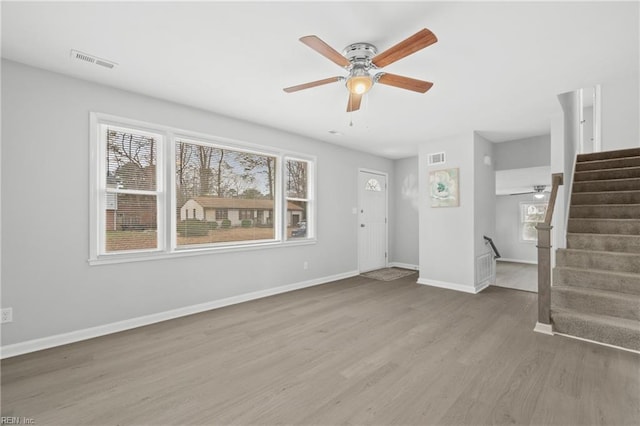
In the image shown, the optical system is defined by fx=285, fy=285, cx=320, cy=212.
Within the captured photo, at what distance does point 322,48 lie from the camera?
73.0 inches

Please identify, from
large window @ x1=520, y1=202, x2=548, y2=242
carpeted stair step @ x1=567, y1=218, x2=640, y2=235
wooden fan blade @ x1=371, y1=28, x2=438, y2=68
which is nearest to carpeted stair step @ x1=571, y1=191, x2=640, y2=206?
carpeted stair step @ x1=567, y1=218, x2=640, y2=235

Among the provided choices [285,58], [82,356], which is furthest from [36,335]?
[285,58]

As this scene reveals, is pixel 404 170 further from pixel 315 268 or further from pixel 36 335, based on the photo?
pixel 36 335

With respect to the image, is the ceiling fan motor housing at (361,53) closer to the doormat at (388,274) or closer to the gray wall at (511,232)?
the doormat at (388,274)

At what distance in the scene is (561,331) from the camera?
2859 millimetres

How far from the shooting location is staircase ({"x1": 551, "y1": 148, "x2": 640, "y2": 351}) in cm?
269

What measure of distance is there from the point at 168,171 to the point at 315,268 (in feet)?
9.10

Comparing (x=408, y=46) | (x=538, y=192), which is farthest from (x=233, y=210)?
(x=538, y=192)

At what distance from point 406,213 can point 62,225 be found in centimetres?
584

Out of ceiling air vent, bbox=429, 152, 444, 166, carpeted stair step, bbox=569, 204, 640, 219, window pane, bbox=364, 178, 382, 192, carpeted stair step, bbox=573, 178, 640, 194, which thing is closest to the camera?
carpeted stair step, bbox=569, 204, 640, 219

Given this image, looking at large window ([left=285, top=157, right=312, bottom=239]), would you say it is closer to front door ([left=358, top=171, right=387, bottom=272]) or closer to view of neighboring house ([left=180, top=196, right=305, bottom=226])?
view of neighboring house ([left=180, top=196, right=305, bottom=226])

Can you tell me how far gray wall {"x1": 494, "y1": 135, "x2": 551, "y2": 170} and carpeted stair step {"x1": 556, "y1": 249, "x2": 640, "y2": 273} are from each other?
85.2 inches

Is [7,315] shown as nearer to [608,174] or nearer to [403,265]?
[403,265]

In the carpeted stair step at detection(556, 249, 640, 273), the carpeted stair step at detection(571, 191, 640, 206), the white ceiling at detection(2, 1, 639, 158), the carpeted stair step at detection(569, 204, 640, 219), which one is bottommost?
the carpeted stair step at detection(556, 249, 640, 273)
